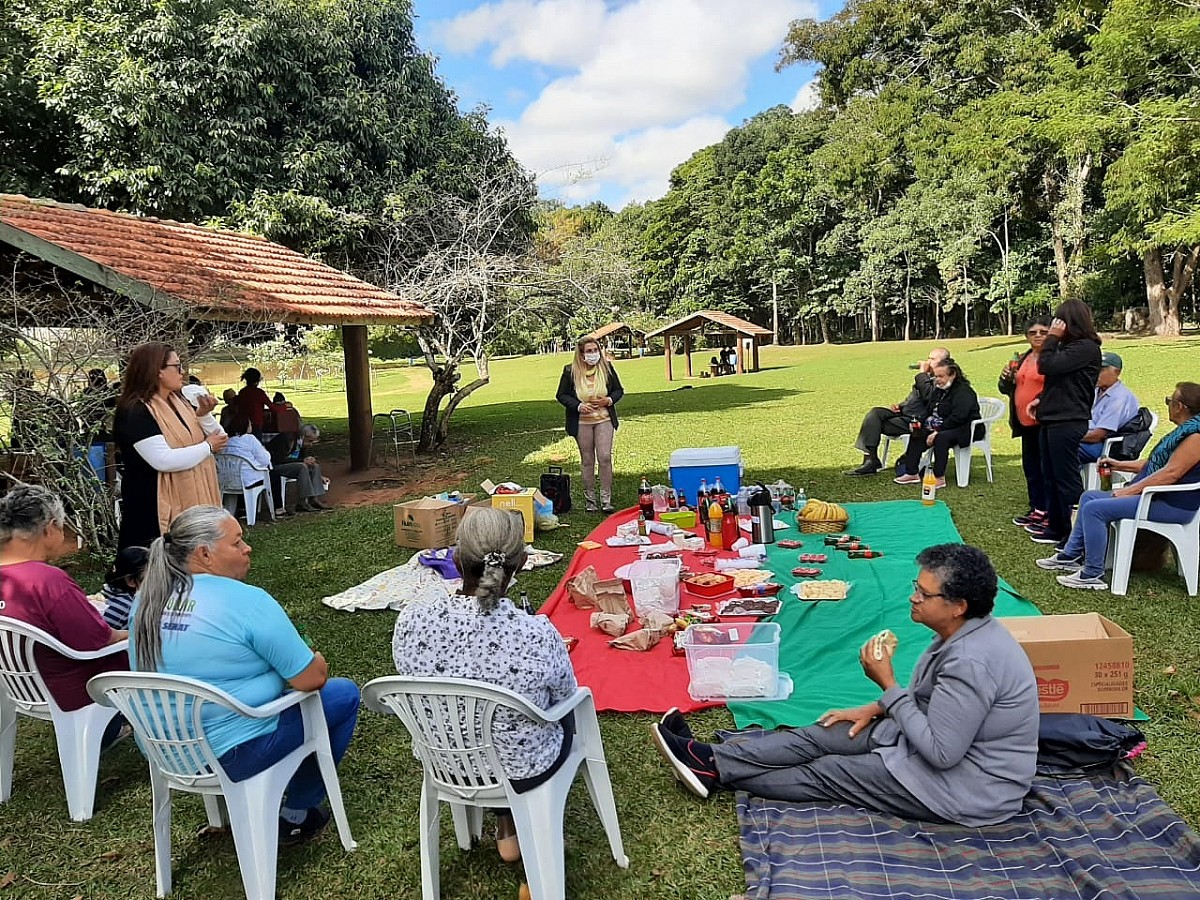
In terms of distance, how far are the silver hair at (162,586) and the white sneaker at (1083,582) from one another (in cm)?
505

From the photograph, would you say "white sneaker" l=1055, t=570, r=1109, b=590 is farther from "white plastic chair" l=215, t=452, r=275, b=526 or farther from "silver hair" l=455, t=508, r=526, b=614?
"white plastic chair" l=215, t=452, r=275, b=526

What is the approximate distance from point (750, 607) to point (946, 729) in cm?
237

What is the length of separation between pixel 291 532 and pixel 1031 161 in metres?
34.0

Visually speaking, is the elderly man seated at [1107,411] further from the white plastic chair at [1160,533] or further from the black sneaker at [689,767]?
the black sneaker at [689,767]

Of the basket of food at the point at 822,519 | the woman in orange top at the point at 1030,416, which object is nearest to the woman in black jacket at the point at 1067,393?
the woman in orange top at the point at 1030,416

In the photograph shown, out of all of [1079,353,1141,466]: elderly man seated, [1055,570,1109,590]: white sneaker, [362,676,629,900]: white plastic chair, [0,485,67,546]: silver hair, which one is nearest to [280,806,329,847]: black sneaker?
[362,676,629,900]: white plastic chair

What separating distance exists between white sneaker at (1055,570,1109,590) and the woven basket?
176cm

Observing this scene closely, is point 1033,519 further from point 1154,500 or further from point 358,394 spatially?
point 358,394

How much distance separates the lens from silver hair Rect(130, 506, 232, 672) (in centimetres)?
271

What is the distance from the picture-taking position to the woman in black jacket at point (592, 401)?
8117 mm

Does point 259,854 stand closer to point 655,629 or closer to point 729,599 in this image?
point 655,629

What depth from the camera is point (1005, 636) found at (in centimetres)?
286

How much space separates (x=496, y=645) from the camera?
256 centimetres

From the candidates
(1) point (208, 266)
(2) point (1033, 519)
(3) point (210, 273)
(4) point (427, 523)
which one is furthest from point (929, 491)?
(1) point (208, 266)
